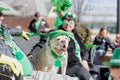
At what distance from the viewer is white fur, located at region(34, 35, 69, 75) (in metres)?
4.05

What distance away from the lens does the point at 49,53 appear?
13.4ft

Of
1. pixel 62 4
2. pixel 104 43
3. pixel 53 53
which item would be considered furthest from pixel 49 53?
pixel 104 43

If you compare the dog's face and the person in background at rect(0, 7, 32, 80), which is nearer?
the person in background at rect(0, 7, 32, 80)

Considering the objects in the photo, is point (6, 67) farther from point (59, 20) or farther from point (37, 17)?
point (37, 17)

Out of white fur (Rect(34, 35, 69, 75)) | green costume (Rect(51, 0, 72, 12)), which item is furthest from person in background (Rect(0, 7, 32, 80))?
green costume (Rect(51, 0, 72, 12))

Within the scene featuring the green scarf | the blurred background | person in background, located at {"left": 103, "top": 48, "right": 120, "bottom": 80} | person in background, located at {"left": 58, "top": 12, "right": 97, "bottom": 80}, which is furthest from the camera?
the blurred background

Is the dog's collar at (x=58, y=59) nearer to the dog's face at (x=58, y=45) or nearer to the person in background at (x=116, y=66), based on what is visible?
the dog's face at (x=58, y=45)

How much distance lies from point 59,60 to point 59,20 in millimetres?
929

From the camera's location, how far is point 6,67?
8.44 feet

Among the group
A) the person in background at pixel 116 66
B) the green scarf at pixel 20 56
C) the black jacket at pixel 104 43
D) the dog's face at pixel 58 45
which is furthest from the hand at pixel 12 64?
the black jacket at pixel 104 43

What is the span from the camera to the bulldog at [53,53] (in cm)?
405

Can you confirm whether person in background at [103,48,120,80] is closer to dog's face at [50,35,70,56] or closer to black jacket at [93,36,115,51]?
dog's face at [50,35,70,56]

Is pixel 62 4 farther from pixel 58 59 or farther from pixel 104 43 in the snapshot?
pixel 104 43

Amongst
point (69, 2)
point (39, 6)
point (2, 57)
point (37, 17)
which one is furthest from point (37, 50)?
point (39, 6)
